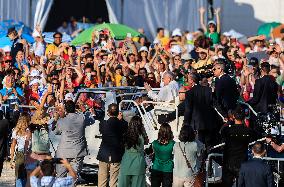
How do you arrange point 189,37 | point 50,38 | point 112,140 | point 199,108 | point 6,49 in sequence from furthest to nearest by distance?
point 189,37, point 50,38, point 6,49, point 199,108, point 112,140

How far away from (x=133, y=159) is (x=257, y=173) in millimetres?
2684

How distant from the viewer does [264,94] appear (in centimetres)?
2103

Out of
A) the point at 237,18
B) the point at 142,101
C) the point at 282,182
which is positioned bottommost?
the point at 282,182

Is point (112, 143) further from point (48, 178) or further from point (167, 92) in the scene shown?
point (48, 178)

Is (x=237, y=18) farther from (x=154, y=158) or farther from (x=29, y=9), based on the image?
(x=154, y=158)

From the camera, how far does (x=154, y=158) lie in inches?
722

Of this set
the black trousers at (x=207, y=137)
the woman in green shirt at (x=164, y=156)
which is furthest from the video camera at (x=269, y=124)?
the woman in green shirt at (x=164, y=156)

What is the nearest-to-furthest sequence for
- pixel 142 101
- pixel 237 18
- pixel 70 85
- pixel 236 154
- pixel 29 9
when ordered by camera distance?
pixel 236 154 < pixel 142 101 < pixel 70 85 < pixel 29 9 < pixel 237 18

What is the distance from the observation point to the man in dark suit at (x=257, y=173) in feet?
52.7

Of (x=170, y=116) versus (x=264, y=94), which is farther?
(x=264, y=94)

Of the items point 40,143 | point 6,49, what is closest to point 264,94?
point 40,143

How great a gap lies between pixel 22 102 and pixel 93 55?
2.68 meters

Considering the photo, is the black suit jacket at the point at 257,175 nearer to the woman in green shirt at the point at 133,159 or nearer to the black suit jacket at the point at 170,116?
the woman in green shirt at the point at 133,159

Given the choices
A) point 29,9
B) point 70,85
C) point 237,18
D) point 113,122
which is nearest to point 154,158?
point 113,122
